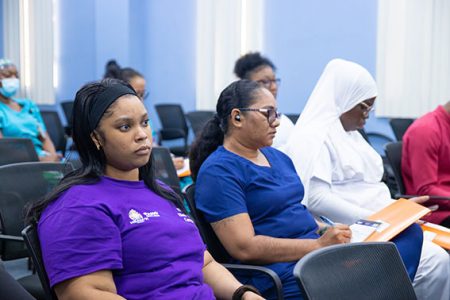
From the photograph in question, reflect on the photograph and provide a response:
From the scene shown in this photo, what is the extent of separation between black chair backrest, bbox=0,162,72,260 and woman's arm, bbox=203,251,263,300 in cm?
87

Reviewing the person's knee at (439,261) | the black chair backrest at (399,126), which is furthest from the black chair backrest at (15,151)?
the black chair backrest at (399,126)

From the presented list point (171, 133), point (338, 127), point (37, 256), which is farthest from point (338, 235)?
point (171, 133)

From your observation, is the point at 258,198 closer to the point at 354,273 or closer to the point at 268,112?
the point at 268,112

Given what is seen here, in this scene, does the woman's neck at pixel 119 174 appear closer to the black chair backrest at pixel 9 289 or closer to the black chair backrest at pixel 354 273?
the black chair backrest at pixel 9 289

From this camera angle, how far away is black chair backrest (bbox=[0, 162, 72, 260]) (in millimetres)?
2541

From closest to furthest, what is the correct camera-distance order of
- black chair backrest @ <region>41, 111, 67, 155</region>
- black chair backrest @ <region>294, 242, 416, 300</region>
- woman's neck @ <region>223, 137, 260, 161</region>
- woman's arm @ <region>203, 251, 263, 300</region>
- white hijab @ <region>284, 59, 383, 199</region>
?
1. black chair backrest @ <region>294, 242, 416, 300</region>
2. woman's arm @ <region>203, 251, 263, 300</region>
3. woman's neck @ <region>223, 137, 260, 161</region>
4. white hijab @ <region>284, 59, 383, 199</region>
5. black chair backrest @ <region>41, 111, 67, 155</region>

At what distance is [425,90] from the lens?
5578mm

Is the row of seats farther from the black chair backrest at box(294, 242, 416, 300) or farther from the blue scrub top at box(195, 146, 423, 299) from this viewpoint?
the blue scrub top at box(195, 146, 423, 299)

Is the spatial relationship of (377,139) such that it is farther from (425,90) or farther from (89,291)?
(89,291)

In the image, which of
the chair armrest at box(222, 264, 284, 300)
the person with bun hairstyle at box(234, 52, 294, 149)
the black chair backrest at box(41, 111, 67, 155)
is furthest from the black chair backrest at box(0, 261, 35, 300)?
the black chair backrest at box(41, 111, 67, 155)

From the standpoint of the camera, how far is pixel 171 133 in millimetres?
6621

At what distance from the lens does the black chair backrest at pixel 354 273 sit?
144cm

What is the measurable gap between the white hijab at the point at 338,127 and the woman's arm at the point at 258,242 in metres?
0.66

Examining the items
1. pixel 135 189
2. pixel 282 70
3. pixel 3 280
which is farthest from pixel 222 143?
pixel 282 70
